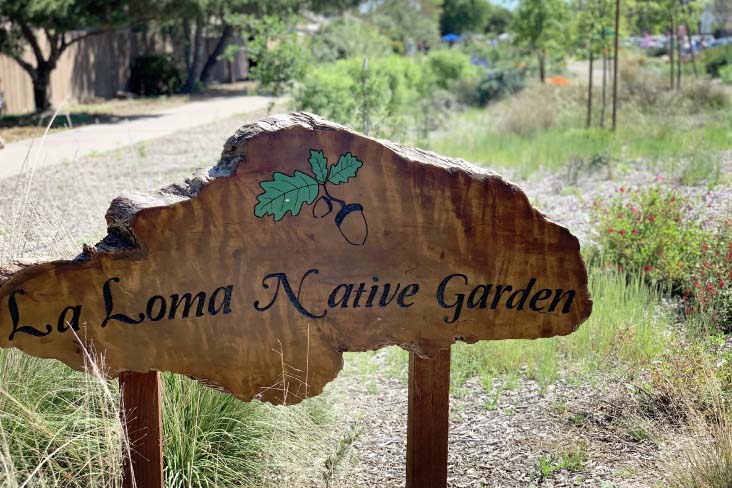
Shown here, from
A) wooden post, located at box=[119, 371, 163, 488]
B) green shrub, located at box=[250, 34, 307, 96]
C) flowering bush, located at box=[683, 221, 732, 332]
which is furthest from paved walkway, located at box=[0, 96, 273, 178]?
wooden post, located at box=[119, 371, 163, 488]

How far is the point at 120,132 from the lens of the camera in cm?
1684

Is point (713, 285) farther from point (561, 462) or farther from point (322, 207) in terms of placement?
point (322, 207)

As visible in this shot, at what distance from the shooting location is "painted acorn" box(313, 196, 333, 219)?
→ 2914 millimetres

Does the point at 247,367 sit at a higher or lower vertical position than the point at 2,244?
lower

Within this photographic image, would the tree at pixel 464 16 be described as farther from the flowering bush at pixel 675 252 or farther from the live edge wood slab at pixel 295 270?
the live edge wood slab at pixel 295 270

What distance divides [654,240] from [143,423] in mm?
4045

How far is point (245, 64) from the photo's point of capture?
1608 inches

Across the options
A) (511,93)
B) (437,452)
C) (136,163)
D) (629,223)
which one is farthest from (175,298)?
(511,93)

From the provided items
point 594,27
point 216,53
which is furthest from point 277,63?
point 216,53

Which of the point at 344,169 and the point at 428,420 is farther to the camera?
the point at 428,420

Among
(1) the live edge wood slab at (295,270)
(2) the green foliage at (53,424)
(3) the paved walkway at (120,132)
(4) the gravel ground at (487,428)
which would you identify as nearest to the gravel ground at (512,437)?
(4) the gravel ground at (487,428)

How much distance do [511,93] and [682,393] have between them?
16317 mm

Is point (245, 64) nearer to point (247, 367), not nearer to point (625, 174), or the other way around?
point (625, 174)

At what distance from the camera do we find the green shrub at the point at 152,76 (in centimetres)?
2814
